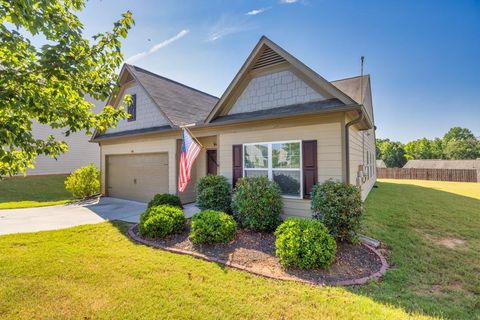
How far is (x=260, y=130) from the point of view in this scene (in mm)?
7727

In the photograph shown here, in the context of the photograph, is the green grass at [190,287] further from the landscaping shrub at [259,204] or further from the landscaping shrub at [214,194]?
the landscaping shrub at [214,194]

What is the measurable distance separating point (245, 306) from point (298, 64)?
6.42m

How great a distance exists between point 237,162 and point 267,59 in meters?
3.62

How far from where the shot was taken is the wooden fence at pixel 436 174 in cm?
2642

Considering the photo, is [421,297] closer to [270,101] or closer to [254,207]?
[254,207]

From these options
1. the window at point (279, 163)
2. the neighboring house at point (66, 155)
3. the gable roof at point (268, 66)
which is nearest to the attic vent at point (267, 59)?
the gable roof at point (268, 66)

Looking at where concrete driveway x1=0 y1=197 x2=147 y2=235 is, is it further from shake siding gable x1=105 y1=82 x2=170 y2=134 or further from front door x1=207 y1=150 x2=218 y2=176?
shake siding gable x1=105 y1=82 x2=170 y2=134

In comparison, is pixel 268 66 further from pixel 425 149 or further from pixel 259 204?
pixel 425 149

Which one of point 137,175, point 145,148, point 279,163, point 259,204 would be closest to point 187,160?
point 259,204

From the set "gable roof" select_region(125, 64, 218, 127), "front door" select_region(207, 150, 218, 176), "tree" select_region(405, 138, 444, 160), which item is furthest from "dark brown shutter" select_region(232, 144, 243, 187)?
"tree" select_region(405, 138, 444, 160)

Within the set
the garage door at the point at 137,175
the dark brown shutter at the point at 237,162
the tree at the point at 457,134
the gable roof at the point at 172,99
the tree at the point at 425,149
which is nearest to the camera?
the dark brown shutter at the point at 237,162

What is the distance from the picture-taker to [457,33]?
37.9 feet

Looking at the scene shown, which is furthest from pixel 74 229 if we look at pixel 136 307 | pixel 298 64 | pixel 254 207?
pixel 298 64

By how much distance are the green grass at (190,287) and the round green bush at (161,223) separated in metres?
0.53
